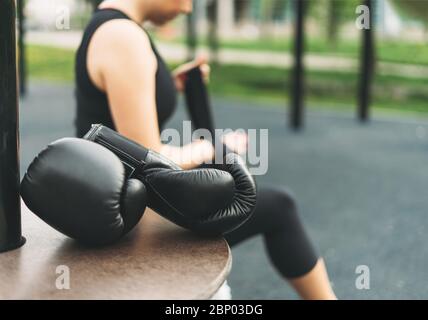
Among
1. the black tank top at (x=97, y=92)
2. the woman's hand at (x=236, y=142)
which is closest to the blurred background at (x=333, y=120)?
the black tank top at (x=97, y=92)

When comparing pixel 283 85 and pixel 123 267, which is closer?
pixel 123 267

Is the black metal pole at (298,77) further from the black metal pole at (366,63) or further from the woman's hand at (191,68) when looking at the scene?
the woman's hand at (191,68)

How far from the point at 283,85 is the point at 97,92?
9922 millimetres

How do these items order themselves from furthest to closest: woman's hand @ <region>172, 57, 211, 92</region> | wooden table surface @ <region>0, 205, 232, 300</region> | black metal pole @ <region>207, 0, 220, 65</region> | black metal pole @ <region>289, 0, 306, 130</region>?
1. black metal pole @ <region>207, 0, 220, 65</region>
2. black metal pole @ <region>289, 0, 306, 130</region>
3. woman's hand @ <region>172, 57, 211, 92</region>
4. wooden table surface @ <region>0, 205, 232, 300</region>

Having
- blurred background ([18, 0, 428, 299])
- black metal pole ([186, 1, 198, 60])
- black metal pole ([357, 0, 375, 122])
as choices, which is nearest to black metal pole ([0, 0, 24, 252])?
blurred background ([18, 0, 428, 299])

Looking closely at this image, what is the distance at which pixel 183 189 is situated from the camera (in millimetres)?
1109

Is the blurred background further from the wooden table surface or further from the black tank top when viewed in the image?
the wooden table surface

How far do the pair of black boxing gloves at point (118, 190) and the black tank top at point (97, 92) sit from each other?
56 cm

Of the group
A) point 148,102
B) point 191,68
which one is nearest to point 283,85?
point 191,68

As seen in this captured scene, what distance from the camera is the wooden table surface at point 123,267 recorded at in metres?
0.96

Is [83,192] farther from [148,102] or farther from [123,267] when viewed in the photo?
[148,102]

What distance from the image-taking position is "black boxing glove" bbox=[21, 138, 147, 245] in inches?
40.6

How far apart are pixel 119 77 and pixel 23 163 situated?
3.46 meters

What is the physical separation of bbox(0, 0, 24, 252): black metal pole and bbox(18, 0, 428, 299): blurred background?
73cm
